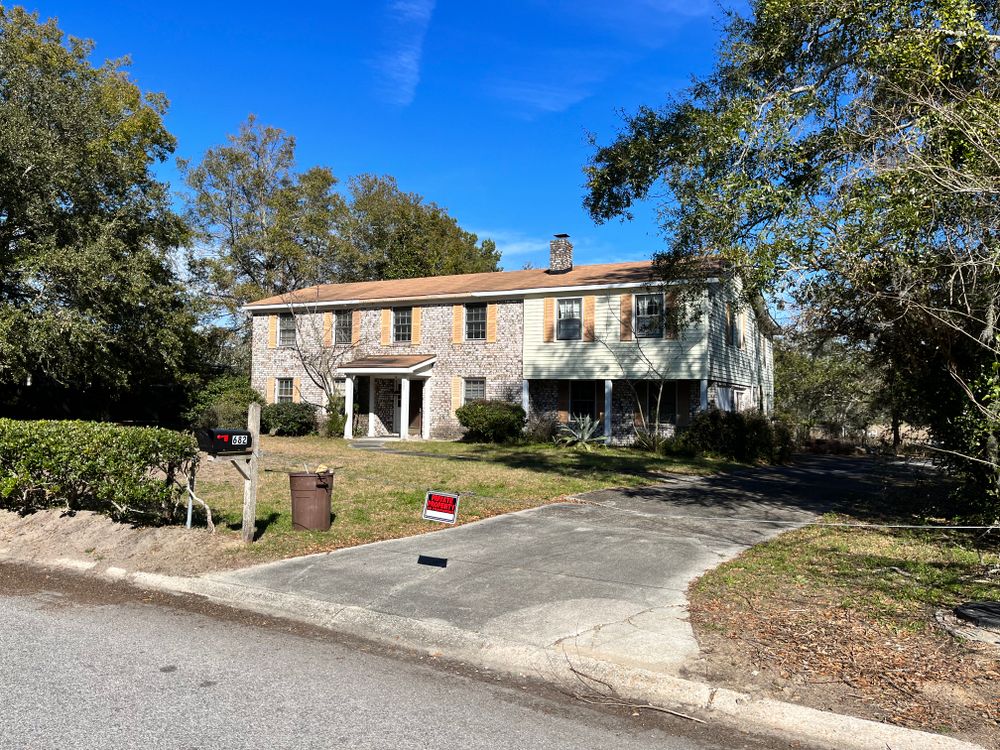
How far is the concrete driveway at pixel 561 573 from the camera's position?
543 cm

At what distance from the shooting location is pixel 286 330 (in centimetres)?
3036

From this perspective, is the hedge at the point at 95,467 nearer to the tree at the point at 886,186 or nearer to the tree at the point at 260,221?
the tree at the point at 886,186

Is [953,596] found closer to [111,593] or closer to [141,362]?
[111,593]

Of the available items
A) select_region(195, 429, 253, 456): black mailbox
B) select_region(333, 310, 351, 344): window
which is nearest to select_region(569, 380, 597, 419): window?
select_region(333, 310, 351, 344): window

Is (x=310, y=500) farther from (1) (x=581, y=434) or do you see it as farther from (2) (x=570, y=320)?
(2) (x=570, y=320)

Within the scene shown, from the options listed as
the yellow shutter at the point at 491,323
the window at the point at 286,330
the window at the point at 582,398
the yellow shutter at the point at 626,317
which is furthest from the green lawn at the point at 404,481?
the window at the point at 286,330

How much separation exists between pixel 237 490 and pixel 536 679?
8.79 m

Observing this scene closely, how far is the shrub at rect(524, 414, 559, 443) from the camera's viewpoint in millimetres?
24656

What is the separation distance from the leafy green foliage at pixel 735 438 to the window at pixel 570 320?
501 cm

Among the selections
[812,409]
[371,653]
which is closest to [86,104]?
[371,653]

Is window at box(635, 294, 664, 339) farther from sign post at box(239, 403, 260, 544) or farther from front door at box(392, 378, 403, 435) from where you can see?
sign post at box(239, 403, 260, 544)

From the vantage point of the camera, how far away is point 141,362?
870 inches

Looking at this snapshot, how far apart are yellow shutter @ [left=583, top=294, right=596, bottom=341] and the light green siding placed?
126 mm

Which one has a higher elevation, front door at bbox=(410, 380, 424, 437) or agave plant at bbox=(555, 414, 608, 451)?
front door at bbox=(410, 380, 424, 437)
